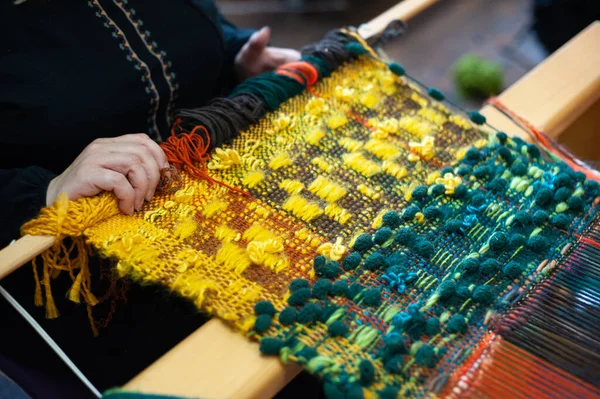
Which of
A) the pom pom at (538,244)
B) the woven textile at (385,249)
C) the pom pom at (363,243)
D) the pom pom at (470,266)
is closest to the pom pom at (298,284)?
the woven textile at (385,249)

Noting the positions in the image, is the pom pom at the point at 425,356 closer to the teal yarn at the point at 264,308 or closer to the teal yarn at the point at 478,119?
the teal yarn at the point at 264,308

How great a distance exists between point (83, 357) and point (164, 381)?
37 centimetres

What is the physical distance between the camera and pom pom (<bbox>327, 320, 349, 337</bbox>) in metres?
0.65

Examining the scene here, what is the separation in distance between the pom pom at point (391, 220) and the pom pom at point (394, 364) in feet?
0.76

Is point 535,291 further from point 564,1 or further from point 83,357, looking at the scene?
point 564,1

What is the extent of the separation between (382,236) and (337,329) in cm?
18

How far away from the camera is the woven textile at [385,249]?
0.65 m

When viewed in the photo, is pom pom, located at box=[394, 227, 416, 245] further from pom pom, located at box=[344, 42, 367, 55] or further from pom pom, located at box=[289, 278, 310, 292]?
pom pom, located at box=[344, 42, 367, 55]

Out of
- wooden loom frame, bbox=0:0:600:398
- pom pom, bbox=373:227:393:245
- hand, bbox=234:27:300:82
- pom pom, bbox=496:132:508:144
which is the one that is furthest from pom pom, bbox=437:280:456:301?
hand, bbox=234:27:300:82

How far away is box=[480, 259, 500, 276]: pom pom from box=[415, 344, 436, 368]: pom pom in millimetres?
169

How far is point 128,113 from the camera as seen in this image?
0.98 metres

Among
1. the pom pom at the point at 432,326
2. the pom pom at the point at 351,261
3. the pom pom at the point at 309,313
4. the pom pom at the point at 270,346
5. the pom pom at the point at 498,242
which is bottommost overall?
the pom pom at the point at 270,346

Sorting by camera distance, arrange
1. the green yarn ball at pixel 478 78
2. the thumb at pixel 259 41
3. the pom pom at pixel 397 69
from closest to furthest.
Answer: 1. the pom pom at pixel 397 69
2. the thumb at pixel 259 41
3. the green yarn ball at pixel 478 78

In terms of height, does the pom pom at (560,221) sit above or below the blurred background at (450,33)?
below
